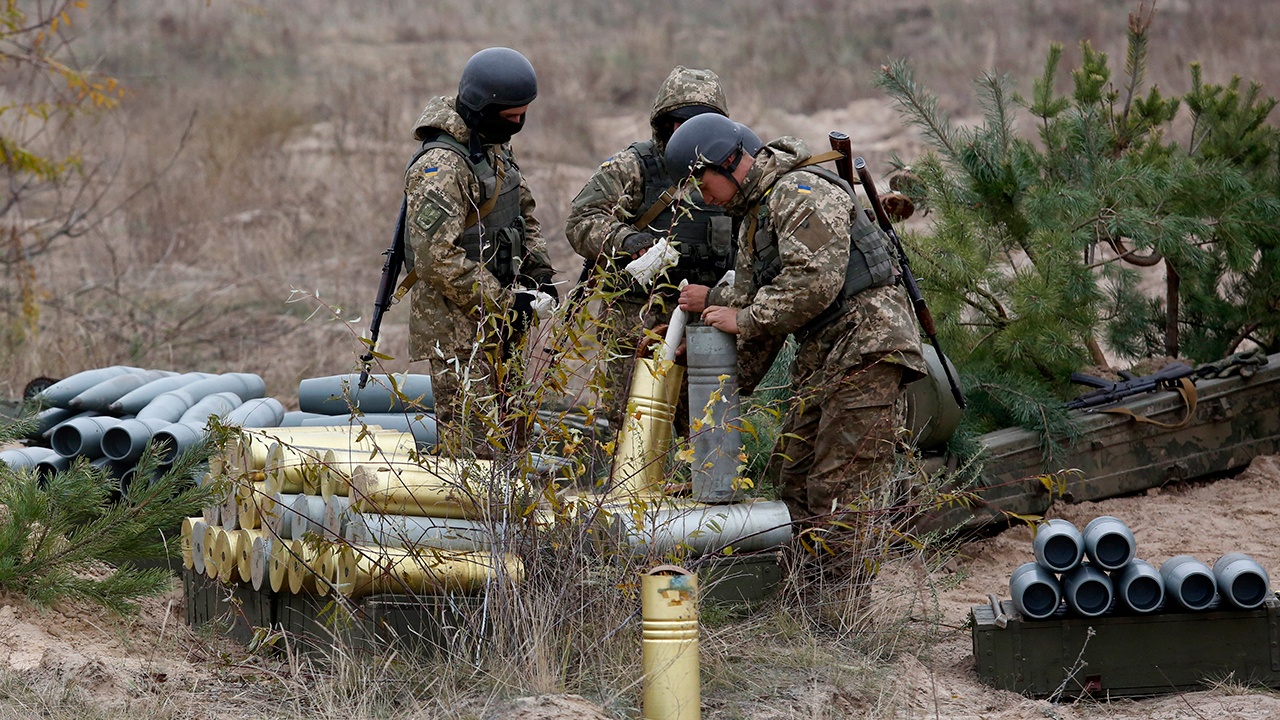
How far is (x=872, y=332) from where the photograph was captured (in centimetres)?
505

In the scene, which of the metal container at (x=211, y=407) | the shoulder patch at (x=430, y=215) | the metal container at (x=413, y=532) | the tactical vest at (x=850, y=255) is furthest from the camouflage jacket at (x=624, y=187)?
the metal container at (x=211, y=407)

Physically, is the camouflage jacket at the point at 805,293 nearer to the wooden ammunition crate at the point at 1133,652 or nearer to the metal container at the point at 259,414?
the wooden ammunition crate at the point at 1133,652

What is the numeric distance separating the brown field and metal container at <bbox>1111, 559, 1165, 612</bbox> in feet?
1.12

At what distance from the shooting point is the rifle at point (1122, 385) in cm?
696

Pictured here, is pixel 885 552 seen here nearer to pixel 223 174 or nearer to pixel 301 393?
pixel 301 393

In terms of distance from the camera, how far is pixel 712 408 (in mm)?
4863

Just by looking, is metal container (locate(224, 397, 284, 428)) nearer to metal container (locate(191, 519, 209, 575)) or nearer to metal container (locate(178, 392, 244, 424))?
metal container (locate(178, 392, 244, 424))

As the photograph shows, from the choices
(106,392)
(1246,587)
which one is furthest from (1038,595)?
(106,392)

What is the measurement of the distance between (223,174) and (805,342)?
1368 centimetres

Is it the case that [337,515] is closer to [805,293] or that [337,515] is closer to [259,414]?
[805,293]

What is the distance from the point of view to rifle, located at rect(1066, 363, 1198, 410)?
22.9ft

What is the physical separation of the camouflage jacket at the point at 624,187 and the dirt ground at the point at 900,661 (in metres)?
2.25

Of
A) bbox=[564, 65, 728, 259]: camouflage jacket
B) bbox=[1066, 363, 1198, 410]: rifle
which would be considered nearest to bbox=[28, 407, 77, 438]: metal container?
bbox=[564, 65, 728, 259]: camouflage jacket

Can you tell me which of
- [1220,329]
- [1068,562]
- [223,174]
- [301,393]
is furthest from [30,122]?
[1068,562]
